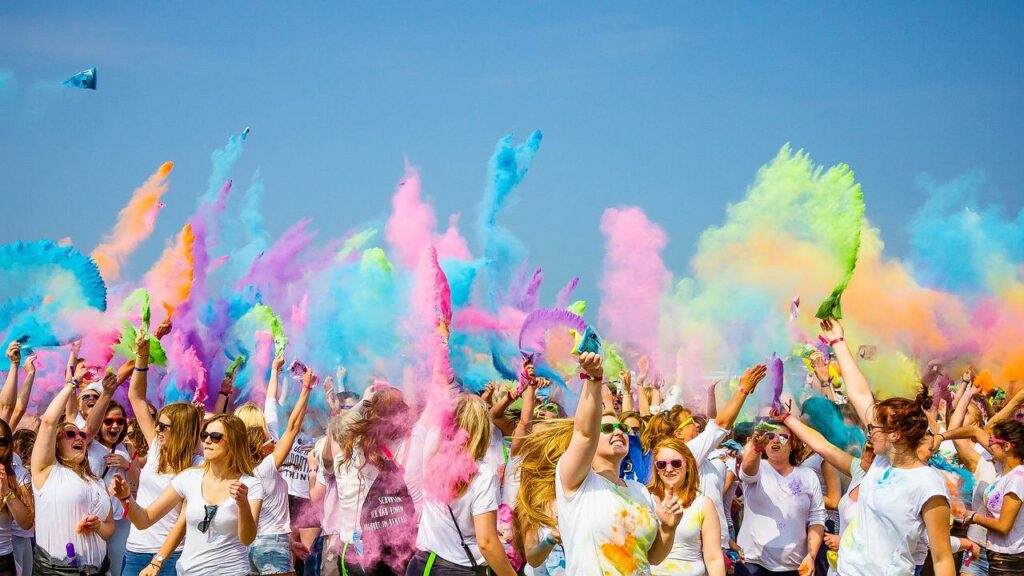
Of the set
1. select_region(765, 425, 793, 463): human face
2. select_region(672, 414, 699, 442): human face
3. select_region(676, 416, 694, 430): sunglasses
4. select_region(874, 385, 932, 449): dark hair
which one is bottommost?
select_region(874, 385, 932, 449): dark hair

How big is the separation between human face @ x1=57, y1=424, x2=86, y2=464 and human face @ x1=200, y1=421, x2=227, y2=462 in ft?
4.24

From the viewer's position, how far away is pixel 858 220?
7121 mm

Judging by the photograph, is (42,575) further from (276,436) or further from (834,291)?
(834,291)

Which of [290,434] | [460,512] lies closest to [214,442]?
[290,434]

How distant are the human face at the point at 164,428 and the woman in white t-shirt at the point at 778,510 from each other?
3886mm

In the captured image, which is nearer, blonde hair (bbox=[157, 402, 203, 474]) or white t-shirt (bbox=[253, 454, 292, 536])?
blonde hair (bbox=[157, 402, 203, 474])

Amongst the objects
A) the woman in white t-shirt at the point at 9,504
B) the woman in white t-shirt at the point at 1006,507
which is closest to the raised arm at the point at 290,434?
the woman in white t-shirt at the point at 9,504

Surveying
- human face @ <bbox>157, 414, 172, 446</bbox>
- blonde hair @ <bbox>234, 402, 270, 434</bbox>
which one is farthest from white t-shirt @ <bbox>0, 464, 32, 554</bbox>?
blonde hair @ <bbox>234, 402, 270, 434</bbox>

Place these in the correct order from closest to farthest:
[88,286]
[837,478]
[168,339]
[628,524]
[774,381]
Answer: [628,524], [837,478], [774,381], [88,286], [168,339]

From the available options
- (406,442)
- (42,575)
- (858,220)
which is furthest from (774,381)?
(42,575)

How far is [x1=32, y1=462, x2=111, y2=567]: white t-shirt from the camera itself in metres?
7.07

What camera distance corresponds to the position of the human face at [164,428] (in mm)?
7109

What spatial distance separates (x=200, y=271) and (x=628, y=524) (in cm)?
995

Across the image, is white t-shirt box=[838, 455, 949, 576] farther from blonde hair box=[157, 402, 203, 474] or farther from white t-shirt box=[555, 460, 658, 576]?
blonde hair box=[157, 402, 203, 474]
